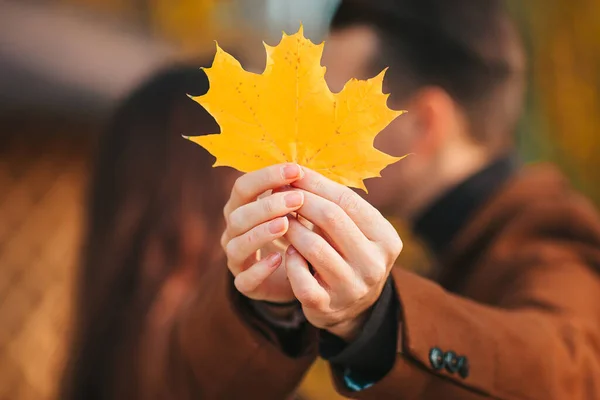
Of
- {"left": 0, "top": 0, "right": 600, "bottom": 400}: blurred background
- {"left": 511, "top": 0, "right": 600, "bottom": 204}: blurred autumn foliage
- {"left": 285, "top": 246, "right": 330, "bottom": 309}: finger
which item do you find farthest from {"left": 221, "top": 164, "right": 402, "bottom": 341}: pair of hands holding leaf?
{"left": 511, "top": 0, "right": 600, "bottom": 204}: blurred autumn foliage

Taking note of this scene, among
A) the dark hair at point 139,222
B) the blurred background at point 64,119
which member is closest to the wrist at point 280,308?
the dark hair at point 139,222

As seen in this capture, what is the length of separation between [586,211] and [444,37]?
220 millimetres

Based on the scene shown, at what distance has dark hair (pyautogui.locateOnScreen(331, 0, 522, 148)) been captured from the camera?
0.60 metres

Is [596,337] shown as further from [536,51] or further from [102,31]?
[102,31]

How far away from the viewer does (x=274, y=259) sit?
0.90ft

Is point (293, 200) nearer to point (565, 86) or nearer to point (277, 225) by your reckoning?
point (277, 225)

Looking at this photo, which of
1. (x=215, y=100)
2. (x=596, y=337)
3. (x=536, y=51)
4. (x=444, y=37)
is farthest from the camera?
(x=536, y=51)

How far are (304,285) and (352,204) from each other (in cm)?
4

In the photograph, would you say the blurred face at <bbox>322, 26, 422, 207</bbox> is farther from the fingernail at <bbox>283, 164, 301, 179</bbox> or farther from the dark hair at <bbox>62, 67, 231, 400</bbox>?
the fingernail at <bbox>283, 164, 301, 179</bbox>

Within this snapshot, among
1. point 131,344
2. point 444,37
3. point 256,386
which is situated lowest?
point 131,344

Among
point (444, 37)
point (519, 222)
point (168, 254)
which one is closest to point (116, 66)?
point (168, 254)

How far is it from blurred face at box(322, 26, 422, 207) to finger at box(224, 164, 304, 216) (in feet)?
1.12

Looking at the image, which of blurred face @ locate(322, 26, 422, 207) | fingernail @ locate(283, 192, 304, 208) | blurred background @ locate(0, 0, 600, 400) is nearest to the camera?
fingernail @ locate(283, 192, 304, 208)

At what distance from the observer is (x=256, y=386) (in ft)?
1.15
